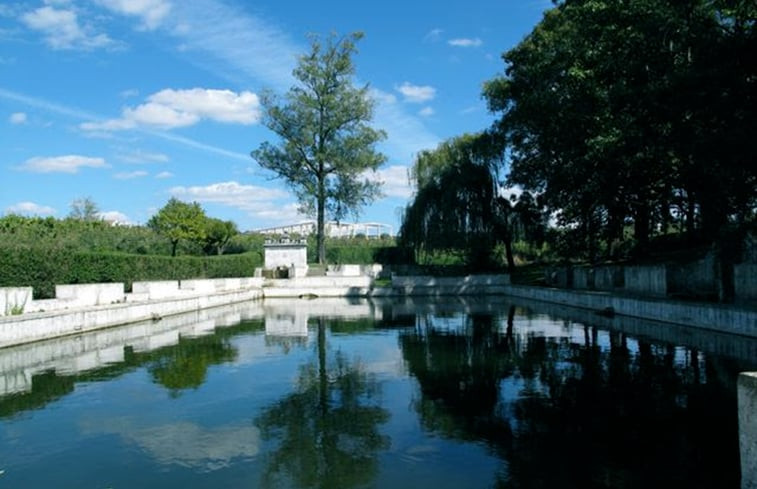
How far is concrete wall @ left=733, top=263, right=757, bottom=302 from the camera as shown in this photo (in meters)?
17.2

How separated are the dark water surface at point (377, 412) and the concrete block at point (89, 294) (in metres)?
2.54

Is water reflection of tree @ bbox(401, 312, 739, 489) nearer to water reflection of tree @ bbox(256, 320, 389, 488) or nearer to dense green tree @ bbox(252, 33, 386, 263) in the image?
water reflection of tree @ bbox(256, 320, 389, 488)

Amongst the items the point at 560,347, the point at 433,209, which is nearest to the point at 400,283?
the point at 433,209

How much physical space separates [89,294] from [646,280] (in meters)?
19.8

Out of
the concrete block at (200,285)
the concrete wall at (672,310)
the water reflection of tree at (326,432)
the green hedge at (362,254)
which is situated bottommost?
the water reflection of tree at (326,432)

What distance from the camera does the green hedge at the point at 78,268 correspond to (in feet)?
60.8

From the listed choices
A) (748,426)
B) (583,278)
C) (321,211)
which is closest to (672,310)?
(583,278)

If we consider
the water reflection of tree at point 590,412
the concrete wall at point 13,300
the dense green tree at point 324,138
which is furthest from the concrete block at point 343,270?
the water reflection of tree at point 590,412

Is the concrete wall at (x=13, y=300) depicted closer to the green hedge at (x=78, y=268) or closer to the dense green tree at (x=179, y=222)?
the green hedge at (x=78, y=268)

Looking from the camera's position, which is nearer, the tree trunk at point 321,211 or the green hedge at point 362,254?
the tree trunk at point 321,211

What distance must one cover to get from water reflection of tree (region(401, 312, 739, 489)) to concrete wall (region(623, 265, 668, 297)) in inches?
292

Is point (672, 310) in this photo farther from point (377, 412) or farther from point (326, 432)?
point (326, 432)

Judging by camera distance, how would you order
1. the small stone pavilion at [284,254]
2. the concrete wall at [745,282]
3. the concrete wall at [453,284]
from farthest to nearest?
the small stone pavilion at [284,254] < the concrete wall at [453,284] < the concrete wall at [745,282]

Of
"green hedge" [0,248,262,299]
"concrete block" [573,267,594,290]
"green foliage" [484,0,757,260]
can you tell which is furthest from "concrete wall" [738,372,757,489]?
"concrete block" [573,267,594,290]
